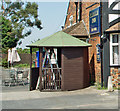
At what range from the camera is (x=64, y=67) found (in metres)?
12.4

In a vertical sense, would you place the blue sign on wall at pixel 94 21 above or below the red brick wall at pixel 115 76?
above

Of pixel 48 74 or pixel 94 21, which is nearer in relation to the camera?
pixel 48 74

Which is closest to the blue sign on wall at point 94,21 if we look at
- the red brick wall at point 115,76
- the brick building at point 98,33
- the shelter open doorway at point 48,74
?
the brick building at point 98,33

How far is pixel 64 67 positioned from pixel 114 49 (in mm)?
3075

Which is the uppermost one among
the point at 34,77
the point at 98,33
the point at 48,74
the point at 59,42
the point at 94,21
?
the point at 94,21

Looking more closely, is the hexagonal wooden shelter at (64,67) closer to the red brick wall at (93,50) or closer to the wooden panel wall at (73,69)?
the wooden panel wall at (73,69)

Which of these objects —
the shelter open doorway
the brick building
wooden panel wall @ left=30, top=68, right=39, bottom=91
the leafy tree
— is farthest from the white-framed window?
the leafy tree

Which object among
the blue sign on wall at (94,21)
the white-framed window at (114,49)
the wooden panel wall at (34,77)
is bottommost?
the wooden panel wall at (34,77)

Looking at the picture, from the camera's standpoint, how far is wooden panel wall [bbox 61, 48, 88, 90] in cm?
1237

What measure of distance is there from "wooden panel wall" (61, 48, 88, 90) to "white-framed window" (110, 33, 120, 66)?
1633mm

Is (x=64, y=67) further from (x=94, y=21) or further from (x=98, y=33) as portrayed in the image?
(x=94, y=21)

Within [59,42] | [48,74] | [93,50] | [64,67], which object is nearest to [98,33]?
[93,50]

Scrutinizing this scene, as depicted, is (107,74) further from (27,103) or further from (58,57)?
(27,103)

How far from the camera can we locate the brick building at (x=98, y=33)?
505 inches
